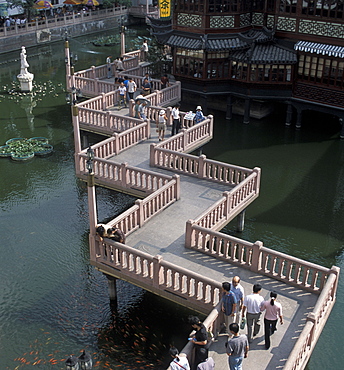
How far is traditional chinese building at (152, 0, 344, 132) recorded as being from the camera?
3381 cm

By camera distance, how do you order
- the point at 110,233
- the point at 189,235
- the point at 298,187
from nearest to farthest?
the point at 110,233
the point at 189,235
the point at 298,187

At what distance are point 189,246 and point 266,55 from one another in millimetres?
20498

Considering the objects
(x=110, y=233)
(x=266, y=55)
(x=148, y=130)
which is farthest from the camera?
(x=266, y=55)

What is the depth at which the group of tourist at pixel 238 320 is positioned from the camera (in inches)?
500

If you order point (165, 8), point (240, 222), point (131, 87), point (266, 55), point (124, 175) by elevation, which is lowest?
point (240, 222)

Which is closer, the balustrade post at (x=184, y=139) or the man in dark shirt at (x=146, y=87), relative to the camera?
the balustrade post at (x=184, y=139)

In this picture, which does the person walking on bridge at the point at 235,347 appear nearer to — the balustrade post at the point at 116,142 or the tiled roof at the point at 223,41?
the balustrade post at the point at 116,142

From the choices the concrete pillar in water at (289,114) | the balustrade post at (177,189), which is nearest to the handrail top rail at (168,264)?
the balustrade post at (177,189)

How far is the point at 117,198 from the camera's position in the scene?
1086 inches

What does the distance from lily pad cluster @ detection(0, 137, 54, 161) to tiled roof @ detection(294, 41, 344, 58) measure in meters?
17.2

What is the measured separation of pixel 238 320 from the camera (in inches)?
576

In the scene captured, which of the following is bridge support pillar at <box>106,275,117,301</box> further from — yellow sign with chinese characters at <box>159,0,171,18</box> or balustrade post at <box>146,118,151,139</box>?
yellow sign with chinese characters at <box>159,0,171,18</box>

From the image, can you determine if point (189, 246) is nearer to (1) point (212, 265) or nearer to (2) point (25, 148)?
(1) point (212, 265)

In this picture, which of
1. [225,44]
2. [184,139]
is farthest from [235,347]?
[225,44]
